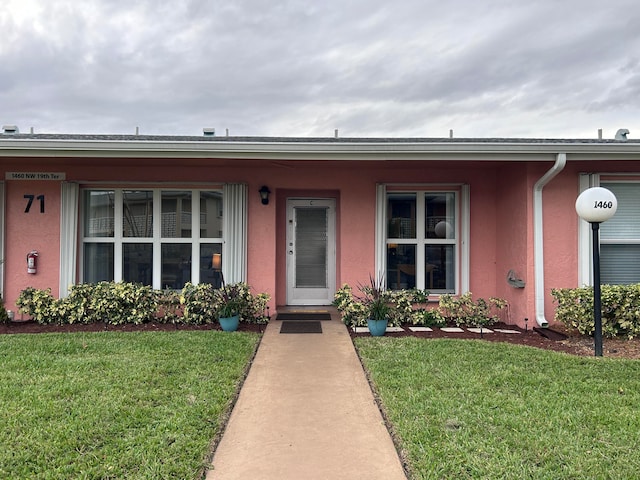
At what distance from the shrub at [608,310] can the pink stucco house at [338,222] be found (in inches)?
21.1

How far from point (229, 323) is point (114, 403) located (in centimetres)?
251

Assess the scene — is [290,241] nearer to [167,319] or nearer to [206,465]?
[167,319]

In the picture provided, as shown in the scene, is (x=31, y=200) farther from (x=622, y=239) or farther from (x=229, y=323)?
(x=622, y=239)

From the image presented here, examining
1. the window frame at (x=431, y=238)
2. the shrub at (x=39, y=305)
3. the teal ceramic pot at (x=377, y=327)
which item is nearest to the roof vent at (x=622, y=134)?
the window frame at (x=431, y=238)

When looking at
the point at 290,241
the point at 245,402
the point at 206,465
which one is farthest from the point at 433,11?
the point at 206,465

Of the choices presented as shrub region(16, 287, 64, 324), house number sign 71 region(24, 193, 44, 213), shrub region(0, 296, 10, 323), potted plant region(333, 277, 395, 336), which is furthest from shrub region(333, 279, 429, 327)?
shrub region(0, 296, 10, 323)

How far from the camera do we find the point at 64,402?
304 cm

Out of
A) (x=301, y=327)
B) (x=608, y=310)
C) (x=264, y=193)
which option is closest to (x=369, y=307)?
(x=301, y=327)

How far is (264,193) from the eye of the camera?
6.29 meters

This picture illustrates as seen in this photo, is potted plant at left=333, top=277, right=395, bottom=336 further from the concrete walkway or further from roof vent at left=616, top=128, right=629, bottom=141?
roof vent at left=616, top=128, right=629, bottom=141

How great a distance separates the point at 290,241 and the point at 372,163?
203 centimetres

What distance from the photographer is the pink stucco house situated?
18.8ft

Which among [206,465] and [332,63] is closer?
[206,465]

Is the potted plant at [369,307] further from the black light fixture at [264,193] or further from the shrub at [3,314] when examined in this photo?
the shrub at [3,314]
